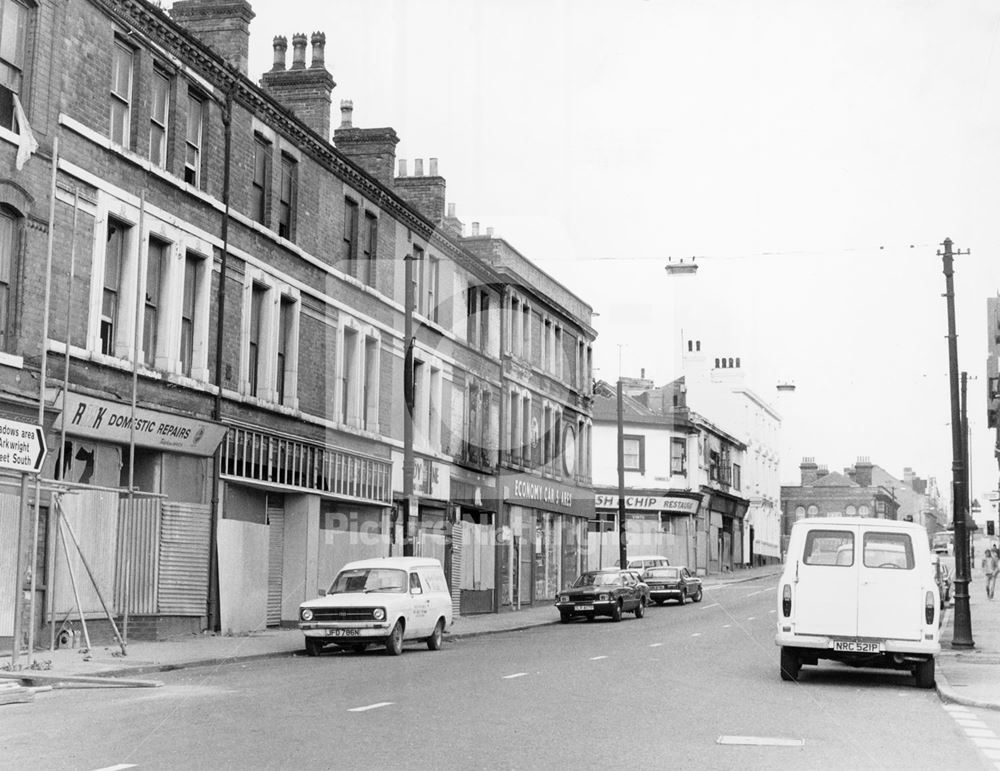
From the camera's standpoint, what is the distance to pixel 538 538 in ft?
161

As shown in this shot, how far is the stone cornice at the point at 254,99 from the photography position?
78.9 ft

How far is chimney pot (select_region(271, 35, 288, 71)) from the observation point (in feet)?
112

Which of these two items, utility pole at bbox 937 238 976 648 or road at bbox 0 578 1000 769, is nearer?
road at bbox 0 578 1000 769

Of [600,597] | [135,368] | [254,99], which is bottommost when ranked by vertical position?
[600,597]

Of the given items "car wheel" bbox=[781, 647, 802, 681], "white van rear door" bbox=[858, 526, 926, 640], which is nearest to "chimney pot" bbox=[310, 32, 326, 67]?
"white van rear door" bbox=[858, 526, 926, 640]

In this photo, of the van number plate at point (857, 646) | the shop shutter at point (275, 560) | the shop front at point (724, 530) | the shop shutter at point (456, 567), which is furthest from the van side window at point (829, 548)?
the shop front at point (724, 530)

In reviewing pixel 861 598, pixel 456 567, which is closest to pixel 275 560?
pixel 456 567

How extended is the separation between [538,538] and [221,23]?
2596cm

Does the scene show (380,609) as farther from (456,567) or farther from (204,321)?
(456,567)

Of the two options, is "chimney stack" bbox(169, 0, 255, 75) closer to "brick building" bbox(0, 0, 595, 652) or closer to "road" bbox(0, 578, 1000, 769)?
"brick building" bbox(0, 0, 595, 652)

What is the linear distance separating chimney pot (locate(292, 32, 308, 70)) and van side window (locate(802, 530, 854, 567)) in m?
20.5

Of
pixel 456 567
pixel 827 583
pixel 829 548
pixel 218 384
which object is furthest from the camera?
pixel 456 567

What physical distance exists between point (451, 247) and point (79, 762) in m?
31.7

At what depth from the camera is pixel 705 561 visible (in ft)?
256
